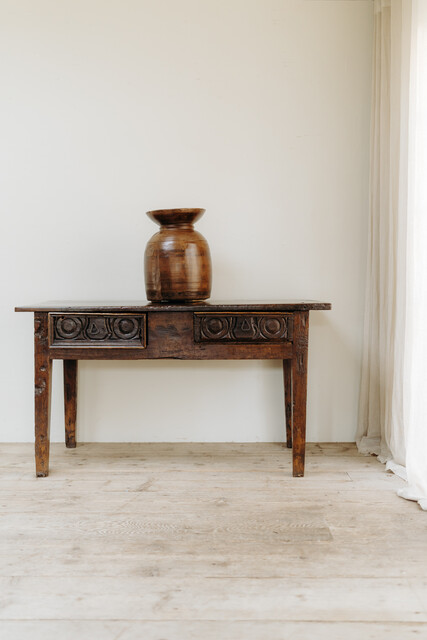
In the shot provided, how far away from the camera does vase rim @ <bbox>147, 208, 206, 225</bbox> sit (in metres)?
2.19

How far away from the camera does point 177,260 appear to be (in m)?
2.16

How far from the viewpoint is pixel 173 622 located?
1.21 metres

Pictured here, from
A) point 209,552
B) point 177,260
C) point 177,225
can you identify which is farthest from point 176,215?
point 209,552

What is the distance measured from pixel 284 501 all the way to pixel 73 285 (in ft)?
4.72

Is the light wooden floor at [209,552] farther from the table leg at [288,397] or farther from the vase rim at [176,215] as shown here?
the vase rim at [176,215]

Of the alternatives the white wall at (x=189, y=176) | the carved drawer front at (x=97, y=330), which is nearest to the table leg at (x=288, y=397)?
the white wall at (x=189, y=176)

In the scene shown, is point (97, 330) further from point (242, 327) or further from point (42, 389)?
point (242, 327)

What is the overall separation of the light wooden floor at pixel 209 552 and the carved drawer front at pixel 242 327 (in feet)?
1.86

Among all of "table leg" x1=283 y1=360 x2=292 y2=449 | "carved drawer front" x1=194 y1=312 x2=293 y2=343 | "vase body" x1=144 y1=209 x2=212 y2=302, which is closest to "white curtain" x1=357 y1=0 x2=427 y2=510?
"table leg" x1=283 y1=360 x2=292 y2=449

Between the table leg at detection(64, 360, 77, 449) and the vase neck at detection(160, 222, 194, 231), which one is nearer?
the vase neck at detection(160, 222, 194, 231)

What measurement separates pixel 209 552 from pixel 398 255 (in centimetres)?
140

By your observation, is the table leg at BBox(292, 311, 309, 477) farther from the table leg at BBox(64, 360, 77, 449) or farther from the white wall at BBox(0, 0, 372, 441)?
the table leg at BBox(64, 360, 77, 449)

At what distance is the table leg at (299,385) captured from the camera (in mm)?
2082

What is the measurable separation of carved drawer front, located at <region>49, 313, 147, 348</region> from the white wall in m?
0.57
